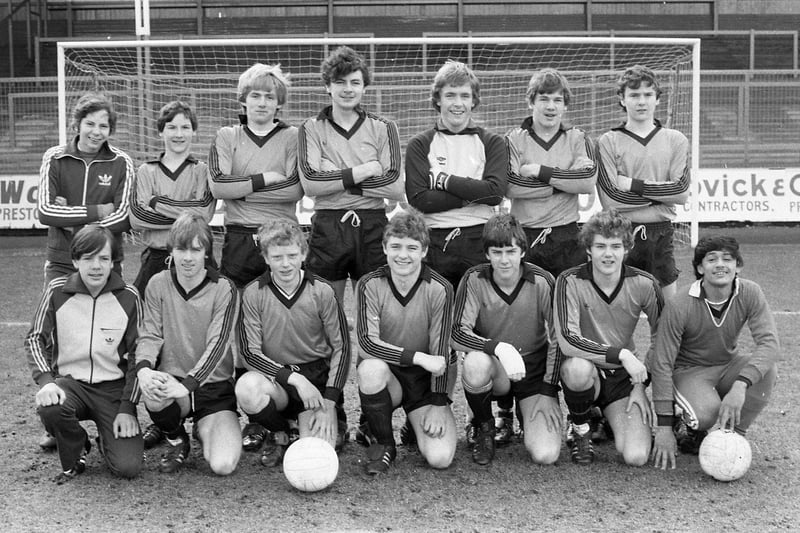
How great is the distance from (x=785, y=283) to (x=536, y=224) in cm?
462

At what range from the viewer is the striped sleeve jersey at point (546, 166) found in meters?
4.08

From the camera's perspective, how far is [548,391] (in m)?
3.70

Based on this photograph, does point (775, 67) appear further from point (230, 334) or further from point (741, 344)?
point (230, 334)

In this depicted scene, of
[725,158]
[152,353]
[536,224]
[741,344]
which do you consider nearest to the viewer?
[152,353]

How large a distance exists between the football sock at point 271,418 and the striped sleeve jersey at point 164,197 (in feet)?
3.18

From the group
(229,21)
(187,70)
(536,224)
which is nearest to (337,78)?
(536,224)

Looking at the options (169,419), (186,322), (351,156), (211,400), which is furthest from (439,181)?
(169,419)

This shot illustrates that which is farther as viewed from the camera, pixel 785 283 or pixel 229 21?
pixel 229 21

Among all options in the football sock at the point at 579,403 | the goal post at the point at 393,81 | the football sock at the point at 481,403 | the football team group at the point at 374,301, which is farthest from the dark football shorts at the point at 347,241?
the goal post at the point at 393,81

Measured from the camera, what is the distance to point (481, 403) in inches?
144

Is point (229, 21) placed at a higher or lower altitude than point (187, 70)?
higher

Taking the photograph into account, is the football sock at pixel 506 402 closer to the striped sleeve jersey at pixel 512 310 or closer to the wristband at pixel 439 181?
the striped sleeve jersey at pixel 512 310

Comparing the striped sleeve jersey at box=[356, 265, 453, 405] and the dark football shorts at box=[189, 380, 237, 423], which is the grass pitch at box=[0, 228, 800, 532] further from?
the striped sleeve jersey at box=[356, 265, 453, 405]

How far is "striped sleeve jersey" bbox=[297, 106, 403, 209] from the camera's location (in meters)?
3.98
